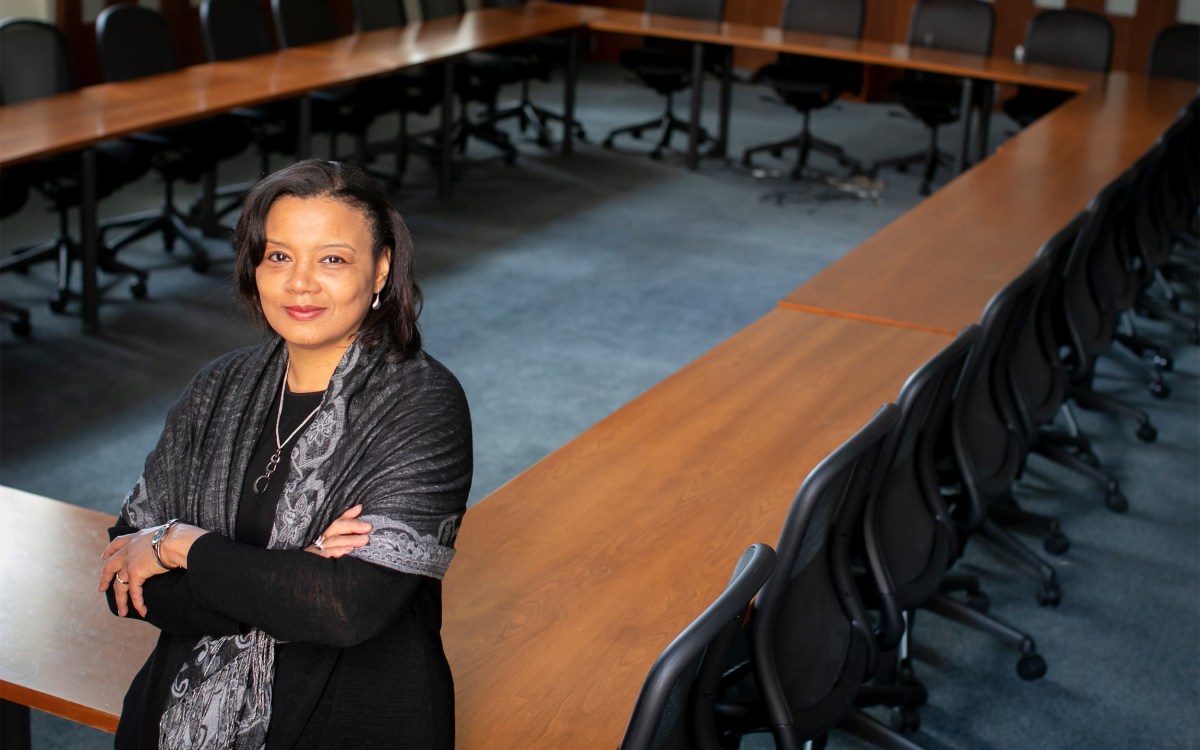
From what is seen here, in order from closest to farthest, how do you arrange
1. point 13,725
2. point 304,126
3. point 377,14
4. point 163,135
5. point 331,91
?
point 13,725 → point 163,135 → point 304,126 → point 331,91 → point 377,14

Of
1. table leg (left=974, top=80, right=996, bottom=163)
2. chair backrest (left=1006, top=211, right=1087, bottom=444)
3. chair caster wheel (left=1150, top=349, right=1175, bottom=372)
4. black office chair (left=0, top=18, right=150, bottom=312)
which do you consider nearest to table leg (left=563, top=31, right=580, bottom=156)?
table leg (left=974, top=80, right=996, bottom=163)

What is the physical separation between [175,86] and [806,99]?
395 centimetres

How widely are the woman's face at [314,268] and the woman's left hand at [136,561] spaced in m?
0.31

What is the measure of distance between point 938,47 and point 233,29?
168 inches

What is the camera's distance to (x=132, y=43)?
246 inches

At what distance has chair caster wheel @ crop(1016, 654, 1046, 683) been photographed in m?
3.41

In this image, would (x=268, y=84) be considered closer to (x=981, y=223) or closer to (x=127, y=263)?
(x=127, y=263)

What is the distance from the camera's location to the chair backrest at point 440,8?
27.8ft

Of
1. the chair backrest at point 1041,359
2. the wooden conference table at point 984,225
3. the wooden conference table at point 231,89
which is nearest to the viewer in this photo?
the chair backrest at point 1041,359

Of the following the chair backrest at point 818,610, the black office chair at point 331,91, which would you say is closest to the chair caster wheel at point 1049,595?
the chair backrest at point 818,610

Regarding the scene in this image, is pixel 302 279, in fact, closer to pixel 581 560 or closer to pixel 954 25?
pixel 581 560

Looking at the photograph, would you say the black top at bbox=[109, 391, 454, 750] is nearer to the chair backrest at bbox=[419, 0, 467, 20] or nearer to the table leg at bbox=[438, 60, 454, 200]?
the table leg at bbox=[438, 60, 454, 200]

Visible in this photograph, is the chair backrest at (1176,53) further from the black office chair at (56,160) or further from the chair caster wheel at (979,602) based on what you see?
the black office chair at (56,160)

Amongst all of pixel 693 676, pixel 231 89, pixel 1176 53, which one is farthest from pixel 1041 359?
pixel 1176 53
